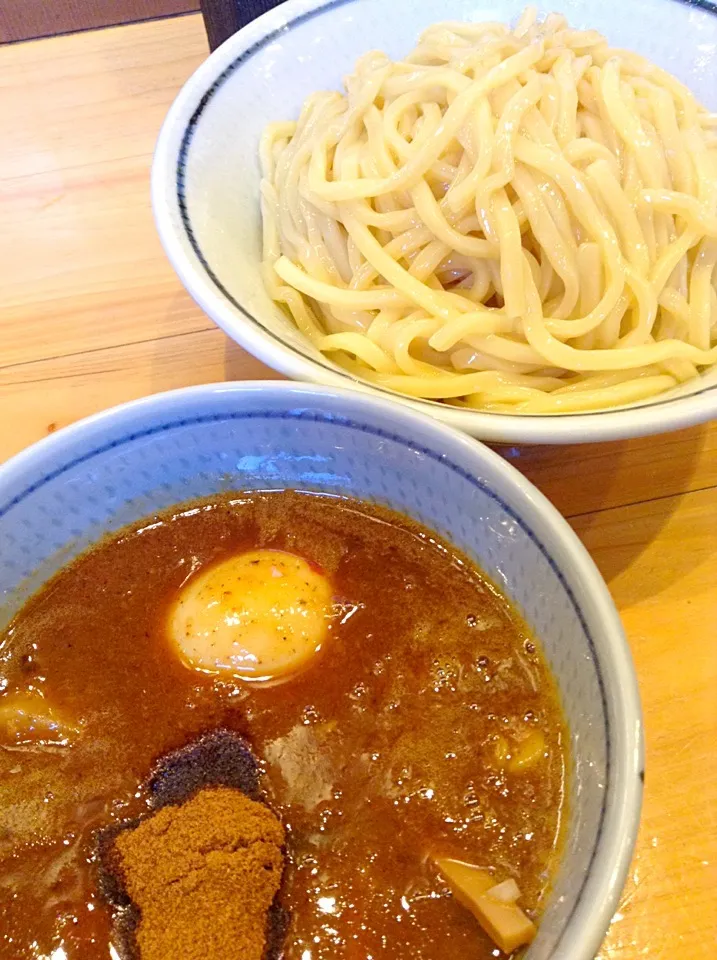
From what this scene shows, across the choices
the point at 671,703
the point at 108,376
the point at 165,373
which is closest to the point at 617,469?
the point at 671,703

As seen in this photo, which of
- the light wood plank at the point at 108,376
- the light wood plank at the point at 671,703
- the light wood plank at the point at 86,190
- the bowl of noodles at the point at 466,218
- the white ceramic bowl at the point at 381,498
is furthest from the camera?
the light wood plank at the point at 86,190

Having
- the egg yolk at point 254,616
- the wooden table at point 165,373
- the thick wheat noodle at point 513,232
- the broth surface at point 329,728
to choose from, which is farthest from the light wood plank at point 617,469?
the egg yolk at point 254,616

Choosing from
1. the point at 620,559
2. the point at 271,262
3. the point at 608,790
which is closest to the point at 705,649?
the point at 620,559

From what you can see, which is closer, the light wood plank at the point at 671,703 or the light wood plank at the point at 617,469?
the light wood plank at the point at 671,703

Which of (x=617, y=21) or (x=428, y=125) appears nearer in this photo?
(x=428, y=125)

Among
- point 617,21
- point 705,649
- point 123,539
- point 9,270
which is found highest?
point 617,21

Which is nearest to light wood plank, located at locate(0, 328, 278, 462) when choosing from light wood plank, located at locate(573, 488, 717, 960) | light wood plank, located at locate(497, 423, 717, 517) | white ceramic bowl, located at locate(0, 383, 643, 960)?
white ceramic bowl, located at locate(0, 383, 643, 960)

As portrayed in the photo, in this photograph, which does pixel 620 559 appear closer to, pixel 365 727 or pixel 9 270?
pixel 365 727

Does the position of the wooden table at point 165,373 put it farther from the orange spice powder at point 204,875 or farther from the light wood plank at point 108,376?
the orange spice powder at point 204,875
